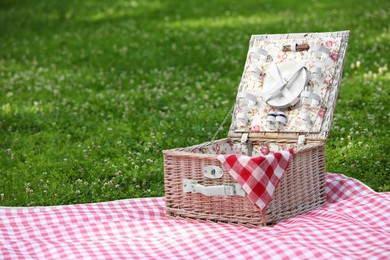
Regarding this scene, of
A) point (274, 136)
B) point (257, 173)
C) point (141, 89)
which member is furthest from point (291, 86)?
point (141, 89)

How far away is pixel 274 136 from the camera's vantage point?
6.65 m

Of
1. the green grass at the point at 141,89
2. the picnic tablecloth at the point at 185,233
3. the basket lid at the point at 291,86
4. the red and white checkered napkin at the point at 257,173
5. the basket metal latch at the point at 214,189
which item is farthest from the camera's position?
the green grass at the point at 141,89

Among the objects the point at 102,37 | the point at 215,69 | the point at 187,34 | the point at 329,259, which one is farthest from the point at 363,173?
the point at 102,37

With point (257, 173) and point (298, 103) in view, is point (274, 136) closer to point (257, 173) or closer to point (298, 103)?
point (298, 103)

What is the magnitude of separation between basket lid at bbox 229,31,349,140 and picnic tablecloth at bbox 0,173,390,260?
25.0 inches

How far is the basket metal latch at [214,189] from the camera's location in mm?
5547

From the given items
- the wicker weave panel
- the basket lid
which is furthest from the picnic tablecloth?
the basket lid

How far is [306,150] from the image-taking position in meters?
5.87

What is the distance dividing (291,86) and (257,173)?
4.86ft

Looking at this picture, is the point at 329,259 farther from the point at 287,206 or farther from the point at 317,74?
the point at 317,74

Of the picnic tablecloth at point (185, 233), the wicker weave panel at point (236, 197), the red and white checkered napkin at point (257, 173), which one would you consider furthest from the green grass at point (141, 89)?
the red and white checkered napkin at point (257, 173)

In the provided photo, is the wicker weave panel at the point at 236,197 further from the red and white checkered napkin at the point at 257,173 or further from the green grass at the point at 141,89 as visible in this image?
the green grass at the point at 141,89

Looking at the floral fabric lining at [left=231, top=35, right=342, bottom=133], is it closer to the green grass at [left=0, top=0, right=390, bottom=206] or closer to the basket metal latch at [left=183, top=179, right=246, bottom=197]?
the green grass at [left=0, top=0, right=390, bottom=206]

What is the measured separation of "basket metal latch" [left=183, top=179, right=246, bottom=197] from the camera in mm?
5547
